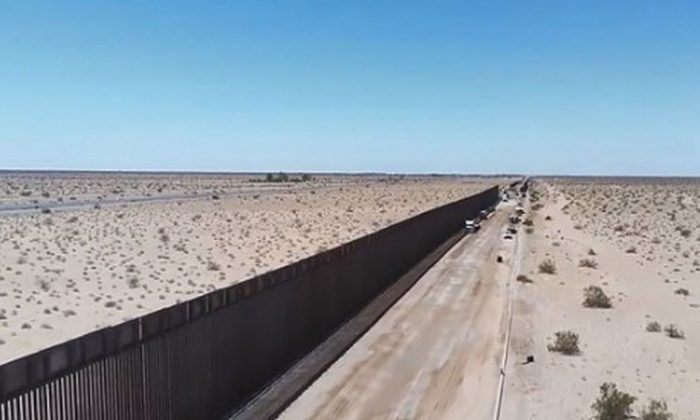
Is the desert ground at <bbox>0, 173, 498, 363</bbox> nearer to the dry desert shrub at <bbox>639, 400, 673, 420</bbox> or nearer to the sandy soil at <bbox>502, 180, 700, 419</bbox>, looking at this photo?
the sandy soil at <bbox>502, 180, 700, 419</bbox>

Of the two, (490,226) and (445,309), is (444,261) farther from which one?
(490,226)

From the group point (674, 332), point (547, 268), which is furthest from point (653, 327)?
point (547, 268)

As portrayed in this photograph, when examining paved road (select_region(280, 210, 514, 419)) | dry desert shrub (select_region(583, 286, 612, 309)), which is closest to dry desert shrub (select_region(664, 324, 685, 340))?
dry desert shrub (select_region(583, 286, 612, 309))

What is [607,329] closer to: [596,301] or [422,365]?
[596,301]

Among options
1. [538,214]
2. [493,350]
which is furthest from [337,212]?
[493,350]

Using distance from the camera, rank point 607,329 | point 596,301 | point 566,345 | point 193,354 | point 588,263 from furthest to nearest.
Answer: point 588,263
point 596,301
point 607,329
point 566,345
point 193,354

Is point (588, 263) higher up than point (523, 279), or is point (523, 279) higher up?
point (523, 279)

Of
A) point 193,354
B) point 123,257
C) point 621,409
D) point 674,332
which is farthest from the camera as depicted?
point 123,257
